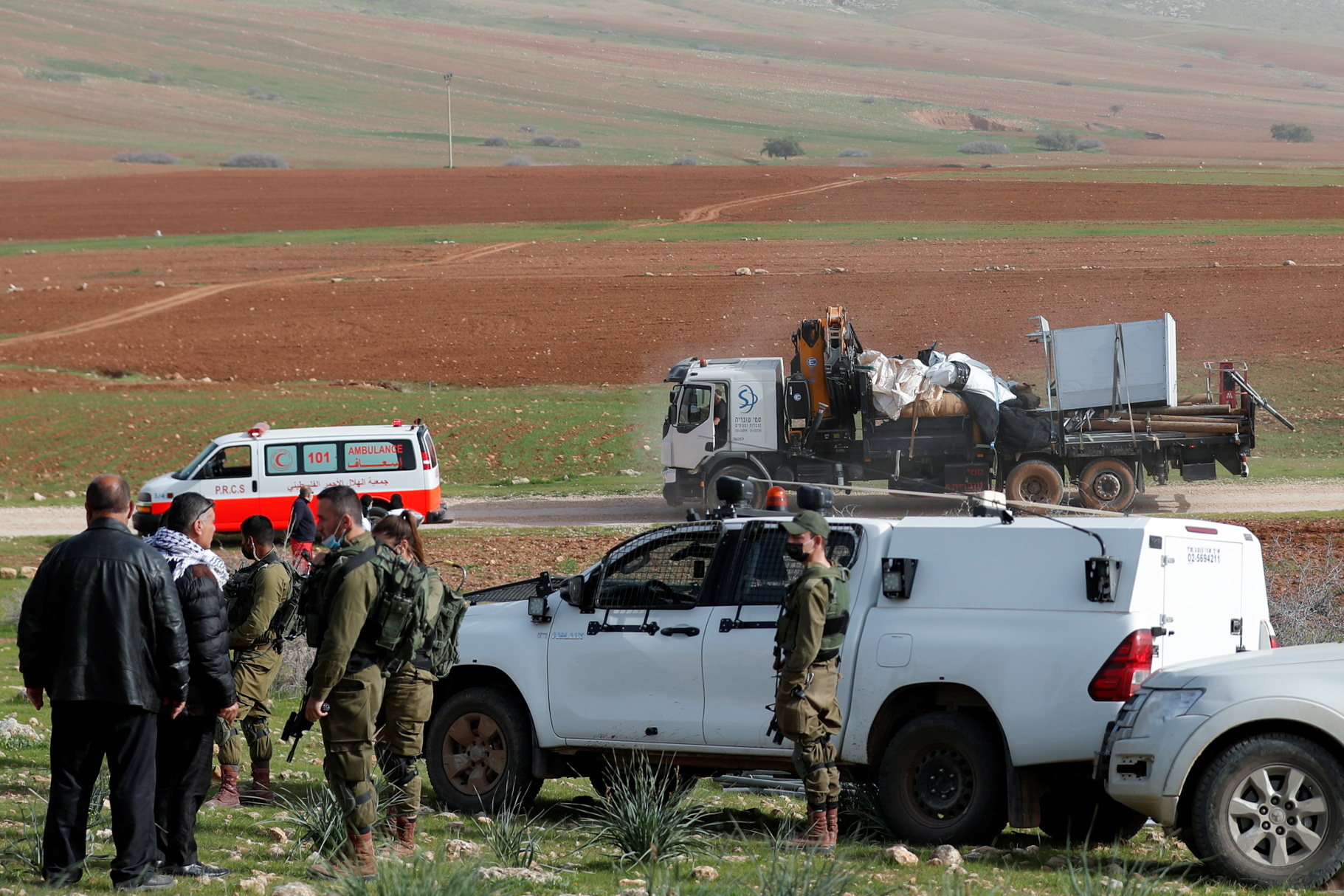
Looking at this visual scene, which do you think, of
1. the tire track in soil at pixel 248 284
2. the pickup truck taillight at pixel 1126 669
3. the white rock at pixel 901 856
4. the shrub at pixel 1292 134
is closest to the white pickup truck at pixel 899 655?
the pickup truck taillight at pixel 1126 669

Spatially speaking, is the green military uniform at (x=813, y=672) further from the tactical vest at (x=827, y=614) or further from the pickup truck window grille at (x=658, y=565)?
the pickup truck window grille at (x=658, y=565)

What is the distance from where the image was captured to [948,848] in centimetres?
656

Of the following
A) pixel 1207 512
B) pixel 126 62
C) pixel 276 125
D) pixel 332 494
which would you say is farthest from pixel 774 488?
pixel 126 62

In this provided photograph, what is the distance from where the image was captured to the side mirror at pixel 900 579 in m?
7.03

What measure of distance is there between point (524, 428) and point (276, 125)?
97.3 m

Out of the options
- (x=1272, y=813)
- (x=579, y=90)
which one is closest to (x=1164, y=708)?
(x=1272, y=813)

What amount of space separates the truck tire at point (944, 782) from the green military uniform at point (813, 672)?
46 centimetres

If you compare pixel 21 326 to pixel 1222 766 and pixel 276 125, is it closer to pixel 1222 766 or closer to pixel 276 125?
pixel 1222 766

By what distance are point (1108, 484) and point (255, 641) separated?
16876 millimetres

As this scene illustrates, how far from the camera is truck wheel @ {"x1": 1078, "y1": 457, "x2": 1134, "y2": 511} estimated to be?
21703 millimetres

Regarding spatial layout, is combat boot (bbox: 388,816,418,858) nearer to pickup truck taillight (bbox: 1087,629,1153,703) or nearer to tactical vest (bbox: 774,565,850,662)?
tactical vest (bbox: 774,565,850,662)

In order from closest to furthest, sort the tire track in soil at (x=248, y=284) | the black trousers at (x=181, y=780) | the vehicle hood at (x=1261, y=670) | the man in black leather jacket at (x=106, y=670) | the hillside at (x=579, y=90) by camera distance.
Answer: the man in black leather jacket at (x=106, y=670) → the vehicle hood at (x=1261, y=670) → the black trousers at (x=181, y=780) → the tire track in soil at (x=248, y=284) → the hillside at (x=579, y=90)

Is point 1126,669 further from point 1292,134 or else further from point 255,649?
point 1292,134

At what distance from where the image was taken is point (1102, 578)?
21.3 ft
